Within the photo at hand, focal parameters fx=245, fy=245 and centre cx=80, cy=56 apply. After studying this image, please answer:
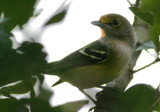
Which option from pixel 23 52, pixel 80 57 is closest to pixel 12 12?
pixel 23 52

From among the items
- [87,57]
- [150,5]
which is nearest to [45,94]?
[150,5]

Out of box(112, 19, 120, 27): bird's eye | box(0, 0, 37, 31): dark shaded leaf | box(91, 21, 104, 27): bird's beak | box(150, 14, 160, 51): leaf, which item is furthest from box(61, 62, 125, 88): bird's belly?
box(0, 0, 37, 31): dark shaded leaf

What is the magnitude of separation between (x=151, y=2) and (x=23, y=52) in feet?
1.97

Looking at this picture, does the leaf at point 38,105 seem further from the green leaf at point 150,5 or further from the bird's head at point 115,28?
the bird's head at point 115,28

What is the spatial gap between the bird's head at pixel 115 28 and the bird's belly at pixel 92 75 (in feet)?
2.86

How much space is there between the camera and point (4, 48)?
1127mm

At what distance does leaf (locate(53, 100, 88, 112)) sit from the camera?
1.17m

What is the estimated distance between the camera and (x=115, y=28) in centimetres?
445

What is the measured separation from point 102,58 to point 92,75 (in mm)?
340

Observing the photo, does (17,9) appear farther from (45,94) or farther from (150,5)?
(150,5)

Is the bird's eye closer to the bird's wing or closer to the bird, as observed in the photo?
the bird

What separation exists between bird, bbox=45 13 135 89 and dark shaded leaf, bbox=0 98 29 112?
6.93 ft

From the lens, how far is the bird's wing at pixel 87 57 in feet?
12.3

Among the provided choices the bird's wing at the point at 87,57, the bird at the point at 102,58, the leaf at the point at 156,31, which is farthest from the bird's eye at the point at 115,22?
the leaf at the point at 156,31
